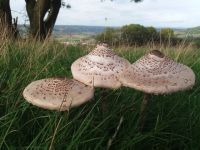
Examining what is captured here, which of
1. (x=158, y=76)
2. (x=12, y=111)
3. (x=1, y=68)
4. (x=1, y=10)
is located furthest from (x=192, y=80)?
(x=1, y=10)

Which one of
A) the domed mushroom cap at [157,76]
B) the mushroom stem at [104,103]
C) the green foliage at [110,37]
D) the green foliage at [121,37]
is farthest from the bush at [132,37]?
the domed mushroom cap at [157,76]

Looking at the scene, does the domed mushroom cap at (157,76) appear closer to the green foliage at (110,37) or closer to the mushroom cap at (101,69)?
the mushroom cap at (101,69)

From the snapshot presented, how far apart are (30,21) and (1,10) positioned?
1.54m

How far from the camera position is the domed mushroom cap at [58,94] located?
275 centimetres

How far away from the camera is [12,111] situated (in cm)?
321

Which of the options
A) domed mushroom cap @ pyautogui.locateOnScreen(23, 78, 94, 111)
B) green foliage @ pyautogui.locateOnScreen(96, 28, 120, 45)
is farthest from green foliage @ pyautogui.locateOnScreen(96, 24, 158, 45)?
domed mushroom cap @ pyautogui.locateOnScreen(23, 78, 94, 111)

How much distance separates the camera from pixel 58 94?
284 cm

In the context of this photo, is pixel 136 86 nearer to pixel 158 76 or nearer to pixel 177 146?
pixel 158 76

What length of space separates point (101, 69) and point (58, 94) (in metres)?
0.36

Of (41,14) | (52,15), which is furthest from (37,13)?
(52,15)

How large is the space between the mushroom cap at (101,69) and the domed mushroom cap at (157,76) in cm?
10

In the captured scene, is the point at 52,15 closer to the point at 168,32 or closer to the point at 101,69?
the point at 168,32

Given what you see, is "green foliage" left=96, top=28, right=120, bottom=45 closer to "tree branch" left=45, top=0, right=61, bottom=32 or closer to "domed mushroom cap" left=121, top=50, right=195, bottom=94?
"domed mushroom cap" left=121, top=50, right=195, bottom=94

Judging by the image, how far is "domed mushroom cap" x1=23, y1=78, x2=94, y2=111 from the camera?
2.75 metres
